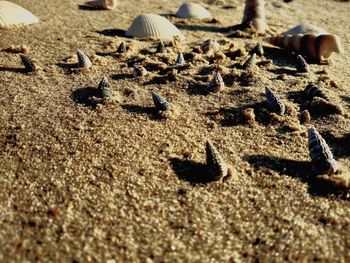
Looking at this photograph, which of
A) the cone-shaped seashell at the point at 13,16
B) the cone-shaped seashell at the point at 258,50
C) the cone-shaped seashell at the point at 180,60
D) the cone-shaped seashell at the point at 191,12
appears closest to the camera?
A: the cone-shaped seashell at the point at 180,60

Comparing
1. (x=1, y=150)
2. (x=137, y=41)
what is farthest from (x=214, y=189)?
(x=137, y=41)

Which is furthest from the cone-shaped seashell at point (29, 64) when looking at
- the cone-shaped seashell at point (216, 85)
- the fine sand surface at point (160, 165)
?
the cone-shaped seashell at point (216, 85)

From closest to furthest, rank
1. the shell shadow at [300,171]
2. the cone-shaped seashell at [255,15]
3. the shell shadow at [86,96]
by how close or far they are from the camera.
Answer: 1. the shell shadow at [300,171]
2. the shell shadow at [86,96]
3. the cone-shaped seashell at [255,15]

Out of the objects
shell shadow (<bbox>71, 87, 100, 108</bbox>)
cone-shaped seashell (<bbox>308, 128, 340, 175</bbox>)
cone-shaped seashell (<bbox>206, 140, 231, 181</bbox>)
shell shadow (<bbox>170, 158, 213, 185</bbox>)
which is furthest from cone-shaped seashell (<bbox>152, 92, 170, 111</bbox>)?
cone-shaped seashell (<bbox>308, 128, 340, 175</bbox>)

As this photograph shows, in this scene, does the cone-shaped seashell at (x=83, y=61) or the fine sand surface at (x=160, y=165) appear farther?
the cone-shaped seashell at (x=83, y=61)

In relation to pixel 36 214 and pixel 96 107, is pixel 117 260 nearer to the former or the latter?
pixel 36 214

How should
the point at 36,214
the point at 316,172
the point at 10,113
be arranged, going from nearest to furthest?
the point at 36,214
the point at 316,172
the point at 10,113

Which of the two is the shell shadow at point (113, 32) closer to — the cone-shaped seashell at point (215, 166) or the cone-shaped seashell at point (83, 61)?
the cone-shaped seashell at point (83, 61)
